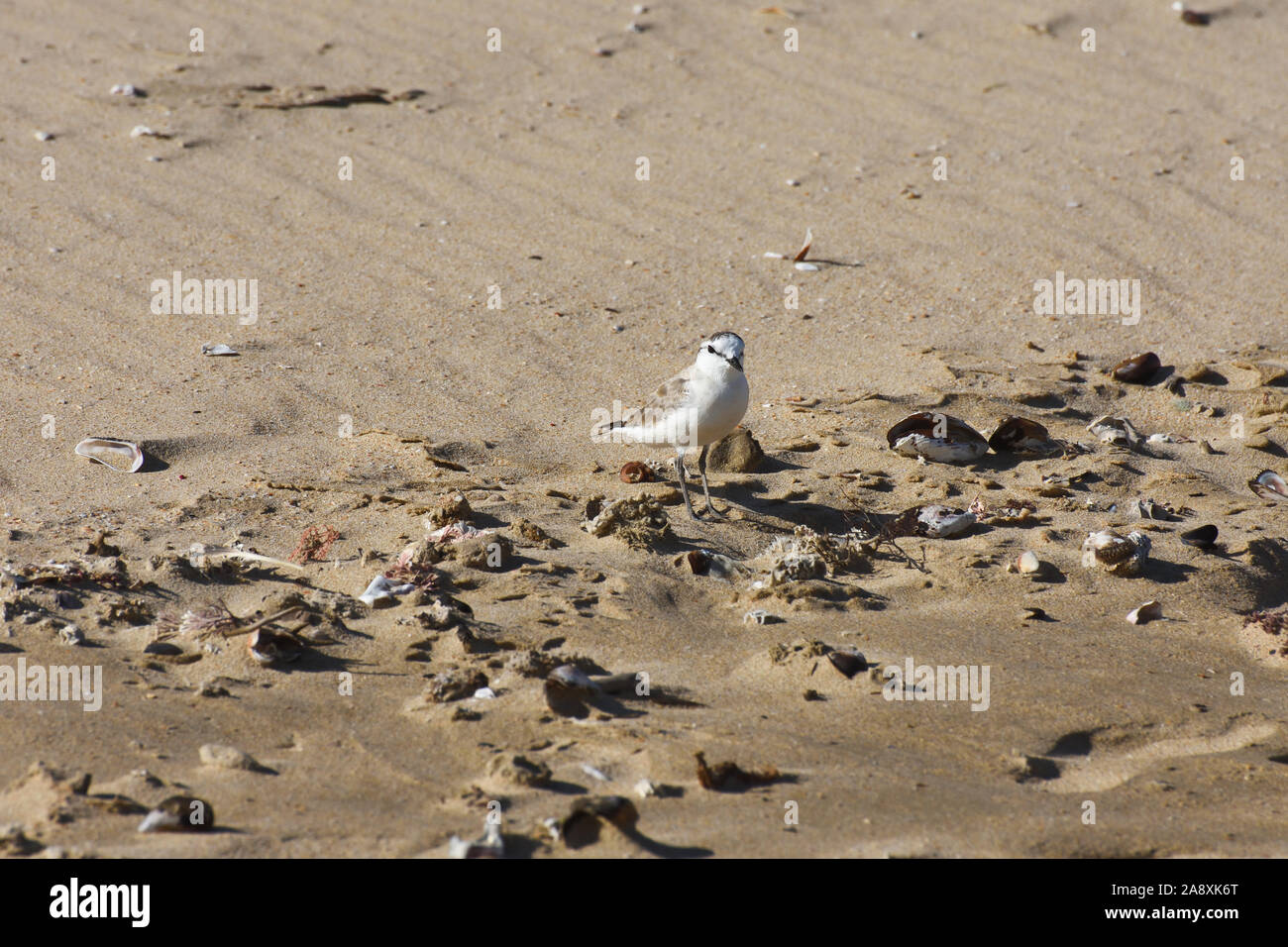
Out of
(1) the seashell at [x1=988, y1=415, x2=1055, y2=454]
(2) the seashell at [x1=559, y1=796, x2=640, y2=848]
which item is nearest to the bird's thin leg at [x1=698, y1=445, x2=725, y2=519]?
(1) the seashell at [x1=988, y1=415, x2=1055, y2=454]

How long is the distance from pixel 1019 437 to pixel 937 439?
39cm

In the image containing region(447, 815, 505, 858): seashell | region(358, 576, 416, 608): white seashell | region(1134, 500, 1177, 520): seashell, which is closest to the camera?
region(447, 815, 505, 858): seashell

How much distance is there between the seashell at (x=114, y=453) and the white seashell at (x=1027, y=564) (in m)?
3.47

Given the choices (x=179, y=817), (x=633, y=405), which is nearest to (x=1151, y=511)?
(x=633, y=405)

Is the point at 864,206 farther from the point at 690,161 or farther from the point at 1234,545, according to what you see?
the point at 1234,545

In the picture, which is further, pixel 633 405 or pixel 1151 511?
pixel 633 405

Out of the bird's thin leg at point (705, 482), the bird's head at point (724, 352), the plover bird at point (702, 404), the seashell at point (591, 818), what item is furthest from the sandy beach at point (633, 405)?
the bird's head at point (724, 352)

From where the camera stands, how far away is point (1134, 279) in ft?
22.4

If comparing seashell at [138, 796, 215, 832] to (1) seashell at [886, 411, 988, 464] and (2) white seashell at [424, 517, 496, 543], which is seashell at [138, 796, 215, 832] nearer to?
(2) white seashell at [424, 517, 496, 543]

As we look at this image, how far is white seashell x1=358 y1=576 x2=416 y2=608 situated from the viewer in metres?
3.92

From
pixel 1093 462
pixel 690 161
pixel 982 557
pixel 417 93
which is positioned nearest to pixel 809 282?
pixel 690 161

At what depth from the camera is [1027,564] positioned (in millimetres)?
4324

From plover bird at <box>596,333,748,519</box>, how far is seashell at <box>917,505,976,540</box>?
79 cm

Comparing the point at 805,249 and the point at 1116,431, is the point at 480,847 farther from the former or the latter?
the point at 805,249
